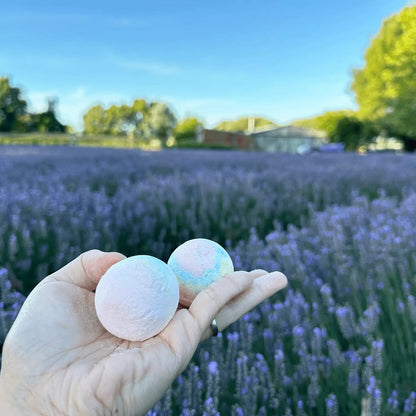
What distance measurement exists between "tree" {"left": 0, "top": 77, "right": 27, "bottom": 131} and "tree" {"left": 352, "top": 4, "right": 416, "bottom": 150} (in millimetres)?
44995

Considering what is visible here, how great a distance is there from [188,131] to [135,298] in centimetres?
4937

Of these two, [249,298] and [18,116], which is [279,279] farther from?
[18,116]

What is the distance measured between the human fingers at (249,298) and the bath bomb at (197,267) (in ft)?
0.32

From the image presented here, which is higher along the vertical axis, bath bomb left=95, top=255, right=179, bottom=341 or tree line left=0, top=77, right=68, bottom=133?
tree line left=0, top=77, right=68, bottom=133

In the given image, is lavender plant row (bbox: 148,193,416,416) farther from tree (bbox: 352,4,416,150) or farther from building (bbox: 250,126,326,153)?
building (bbox: 250,126,326,153)

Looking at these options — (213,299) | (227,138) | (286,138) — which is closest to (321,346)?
(213,299)

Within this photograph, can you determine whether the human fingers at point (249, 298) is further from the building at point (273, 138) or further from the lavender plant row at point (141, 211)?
the building at point (273, 138)

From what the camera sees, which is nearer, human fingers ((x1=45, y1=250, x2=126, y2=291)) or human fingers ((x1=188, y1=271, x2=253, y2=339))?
human fingers ((x1=188, y1=271, x2=253, y2=339))

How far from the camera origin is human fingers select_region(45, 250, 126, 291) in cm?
102

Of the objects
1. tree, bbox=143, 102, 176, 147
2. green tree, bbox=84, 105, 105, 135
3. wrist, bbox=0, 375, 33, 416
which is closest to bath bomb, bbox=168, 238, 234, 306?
wrist, bbox=0, 375, 33, 416

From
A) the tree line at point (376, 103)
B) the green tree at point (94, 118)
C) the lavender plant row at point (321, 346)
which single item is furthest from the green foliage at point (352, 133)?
the green tree at point (94, 118)

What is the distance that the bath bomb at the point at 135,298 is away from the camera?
853 mm

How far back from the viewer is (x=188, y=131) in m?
49.3

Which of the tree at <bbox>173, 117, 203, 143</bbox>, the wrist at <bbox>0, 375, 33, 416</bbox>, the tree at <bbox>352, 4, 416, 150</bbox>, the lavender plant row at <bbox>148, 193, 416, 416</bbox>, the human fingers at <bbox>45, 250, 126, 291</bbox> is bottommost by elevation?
the lavender plant row at <bbox>148, 193, 416, 416</bbox>
